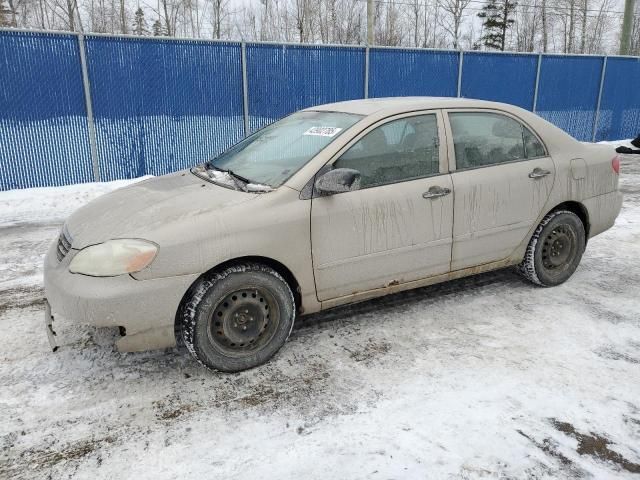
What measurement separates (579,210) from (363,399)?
2905mm

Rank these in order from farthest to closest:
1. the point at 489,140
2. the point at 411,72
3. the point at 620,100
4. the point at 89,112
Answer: the point at 620,100, the point at 411,72, the point at 89,112, the point at 489,140

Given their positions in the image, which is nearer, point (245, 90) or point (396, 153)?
point (396, 153)

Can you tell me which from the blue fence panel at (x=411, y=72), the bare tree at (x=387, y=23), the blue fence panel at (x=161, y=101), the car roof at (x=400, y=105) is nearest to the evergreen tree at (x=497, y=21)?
the bare tree at (x=387, y=23)

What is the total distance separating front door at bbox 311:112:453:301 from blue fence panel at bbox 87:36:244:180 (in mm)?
6761

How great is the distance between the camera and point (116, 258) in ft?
9.52

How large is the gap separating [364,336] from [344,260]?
0.62 meters

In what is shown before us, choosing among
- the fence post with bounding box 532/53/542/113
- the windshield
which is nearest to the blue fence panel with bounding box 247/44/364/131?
the fence post with bounding box 532/53/542/113

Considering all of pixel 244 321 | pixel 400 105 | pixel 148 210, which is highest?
pixel 400 105

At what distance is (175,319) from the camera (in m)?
3.08

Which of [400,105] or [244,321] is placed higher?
[400,105]

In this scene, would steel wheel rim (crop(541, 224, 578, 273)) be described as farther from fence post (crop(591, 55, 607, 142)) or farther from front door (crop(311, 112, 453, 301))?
fence post (crop(591, 55, 607, 142))

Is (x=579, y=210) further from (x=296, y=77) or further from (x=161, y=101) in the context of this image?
(x=161, y=101)

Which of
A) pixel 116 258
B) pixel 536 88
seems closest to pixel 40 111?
pixel 116 258

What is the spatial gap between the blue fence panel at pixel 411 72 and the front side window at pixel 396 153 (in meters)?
7.86
